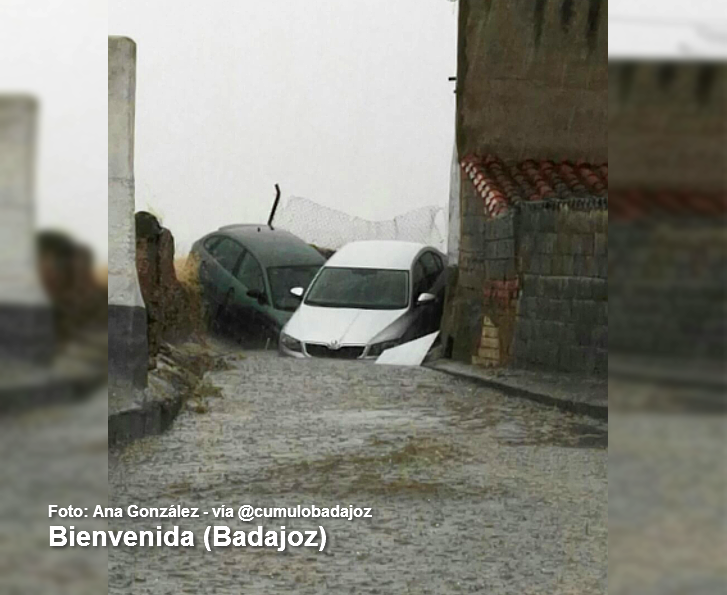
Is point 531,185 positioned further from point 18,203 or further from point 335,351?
point 18,203

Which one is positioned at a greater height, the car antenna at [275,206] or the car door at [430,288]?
the car antenna at [275,206]

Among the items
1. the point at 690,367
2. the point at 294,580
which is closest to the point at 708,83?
the point at 690,367

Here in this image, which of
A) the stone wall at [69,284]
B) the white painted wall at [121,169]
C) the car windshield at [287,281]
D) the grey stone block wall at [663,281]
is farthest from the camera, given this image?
the car windshield at [287,281]

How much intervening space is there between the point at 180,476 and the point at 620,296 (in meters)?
2.05

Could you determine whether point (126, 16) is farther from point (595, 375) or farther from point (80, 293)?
point (595, 375)

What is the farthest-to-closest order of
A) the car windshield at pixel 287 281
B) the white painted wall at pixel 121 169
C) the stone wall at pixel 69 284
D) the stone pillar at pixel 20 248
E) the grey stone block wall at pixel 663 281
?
the car windshield at pixel 287 281, the white painted wall at pixel 121 169, the stone wall at pixel 69 284, the stone pillar at pixel 20 248, the grey stone block wall at pixel 663 281

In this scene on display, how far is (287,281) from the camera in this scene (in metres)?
4.89

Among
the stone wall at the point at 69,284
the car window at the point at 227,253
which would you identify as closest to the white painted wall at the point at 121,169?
the stone wall at the point at 69,284

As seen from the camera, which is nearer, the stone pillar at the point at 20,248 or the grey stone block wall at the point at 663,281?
the grey stone block wall at the point at 663,281

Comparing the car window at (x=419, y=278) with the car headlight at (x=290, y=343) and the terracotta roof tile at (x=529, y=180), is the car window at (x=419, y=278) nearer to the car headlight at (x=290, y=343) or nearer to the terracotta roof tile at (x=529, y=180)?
the terracotta roof tile at (x=529, y=180)

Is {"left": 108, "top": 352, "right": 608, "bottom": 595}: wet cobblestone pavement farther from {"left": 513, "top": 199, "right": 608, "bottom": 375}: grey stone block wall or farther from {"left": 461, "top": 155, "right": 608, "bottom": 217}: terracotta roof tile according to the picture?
{"left": 461, "top": 155, "right": 608, "bottom": 217}: terracotta roof tile

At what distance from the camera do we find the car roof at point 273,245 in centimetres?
479

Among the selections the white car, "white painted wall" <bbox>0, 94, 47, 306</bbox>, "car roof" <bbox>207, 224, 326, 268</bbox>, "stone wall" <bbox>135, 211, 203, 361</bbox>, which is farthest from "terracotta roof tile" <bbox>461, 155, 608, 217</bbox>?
"white painted wall" <bbox>0, 94, 47, 306</bbox>

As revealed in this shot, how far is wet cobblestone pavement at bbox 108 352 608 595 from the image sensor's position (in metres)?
4.41
